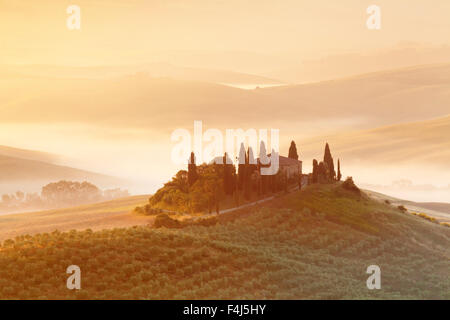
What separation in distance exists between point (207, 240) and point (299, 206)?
22.8 m

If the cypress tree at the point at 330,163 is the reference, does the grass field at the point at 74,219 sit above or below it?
below

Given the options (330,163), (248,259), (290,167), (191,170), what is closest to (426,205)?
(330,163)

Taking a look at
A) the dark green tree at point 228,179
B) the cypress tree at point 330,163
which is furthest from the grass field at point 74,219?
the cypress tree at point 330,163

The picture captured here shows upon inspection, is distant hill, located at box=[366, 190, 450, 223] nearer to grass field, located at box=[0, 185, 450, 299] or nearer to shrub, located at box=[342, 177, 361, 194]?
shrub, located at box=[342, 177, 361, 194]

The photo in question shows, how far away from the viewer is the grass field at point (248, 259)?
145 ft

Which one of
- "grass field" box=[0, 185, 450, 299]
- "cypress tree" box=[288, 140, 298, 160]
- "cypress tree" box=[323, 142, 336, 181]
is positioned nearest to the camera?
"grass field" box=[0, 185, 450, 299]

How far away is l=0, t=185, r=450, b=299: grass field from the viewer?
44094 millimetres

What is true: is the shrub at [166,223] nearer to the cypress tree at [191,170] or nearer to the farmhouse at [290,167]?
the cypress tree at [191,170]

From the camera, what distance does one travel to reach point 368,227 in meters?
75.2

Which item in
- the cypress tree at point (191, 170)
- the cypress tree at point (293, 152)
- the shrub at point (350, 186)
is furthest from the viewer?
the cypress tree at point (293, 152)

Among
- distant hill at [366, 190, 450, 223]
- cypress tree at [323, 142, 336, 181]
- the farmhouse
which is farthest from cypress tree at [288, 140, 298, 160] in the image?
distant hill at [366, 190, 450, 223]

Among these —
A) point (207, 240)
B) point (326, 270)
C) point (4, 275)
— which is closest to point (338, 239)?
point (326, 270)

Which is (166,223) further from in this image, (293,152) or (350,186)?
(293,152)

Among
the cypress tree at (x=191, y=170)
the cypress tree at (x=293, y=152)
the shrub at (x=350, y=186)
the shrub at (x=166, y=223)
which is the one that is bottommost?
the shrub at (x=166, y=223)
